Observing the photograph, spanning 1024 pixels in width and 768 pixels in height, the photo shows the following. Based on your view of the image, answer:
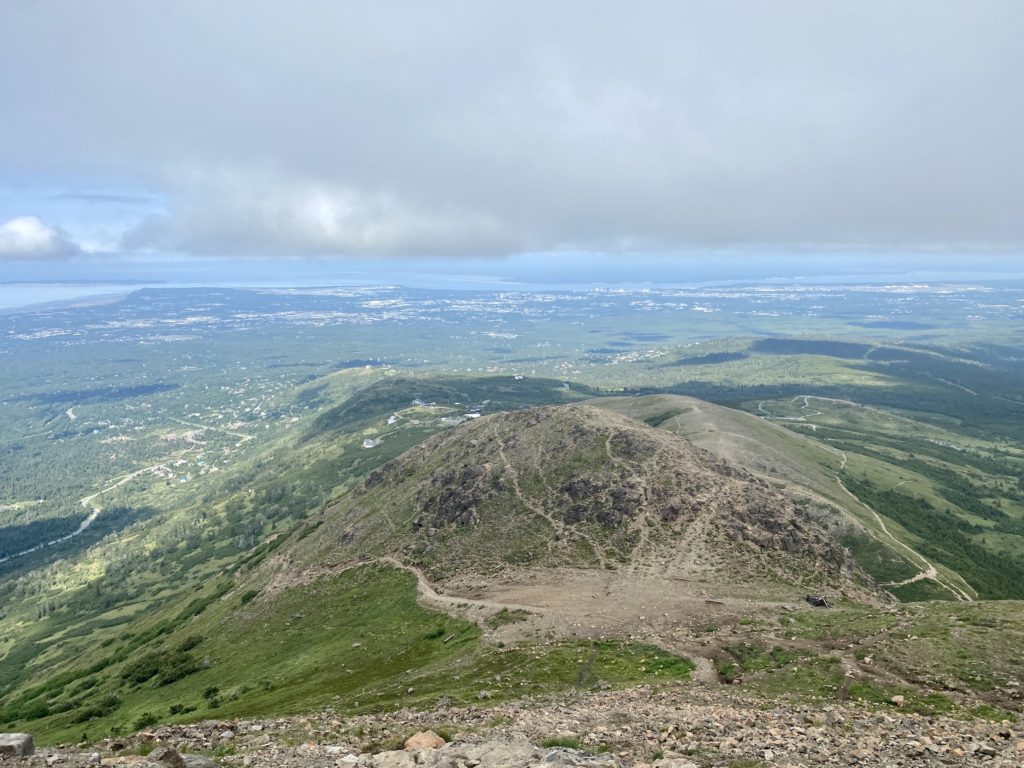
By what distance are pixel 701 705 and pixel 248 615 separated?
93143 mm

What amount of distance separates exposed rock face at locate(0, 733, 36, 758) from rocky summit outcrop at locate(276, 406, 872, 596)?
6770 cm

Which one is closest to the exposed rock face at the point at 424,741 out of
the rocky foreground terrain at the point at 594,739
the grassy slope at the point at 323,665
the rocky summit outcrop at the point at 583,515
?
the rocky foreground terrain at the point at 594,739

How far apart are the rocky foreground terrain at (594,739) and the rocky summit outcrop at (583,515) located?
44690 millimetres

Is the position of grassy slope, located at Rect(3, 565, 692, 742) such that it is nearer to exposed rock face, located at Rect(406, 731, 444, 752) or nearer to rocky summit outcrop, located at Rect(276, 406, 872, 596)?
rocky summit outcrop, located at Rect(276, 406, 872, 596)

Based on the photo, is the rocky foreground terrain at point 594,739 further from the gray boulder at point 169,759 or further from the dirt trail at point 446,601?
the dirt trail at point 446,601

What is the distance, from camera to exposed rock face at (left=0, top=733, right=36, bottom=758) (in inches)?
1121

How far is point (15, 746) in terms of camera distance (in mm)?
28719

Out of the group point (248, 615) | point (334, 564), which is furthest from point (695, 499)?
point (248, 615)

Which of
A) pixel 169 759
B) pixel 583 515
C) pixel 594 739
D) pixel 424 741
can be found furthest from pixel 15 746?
pixel 583 515

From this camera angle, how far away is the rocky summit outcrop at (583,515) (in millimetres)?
88188

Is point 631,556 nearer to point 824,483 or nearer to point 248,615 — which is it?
point 248,615

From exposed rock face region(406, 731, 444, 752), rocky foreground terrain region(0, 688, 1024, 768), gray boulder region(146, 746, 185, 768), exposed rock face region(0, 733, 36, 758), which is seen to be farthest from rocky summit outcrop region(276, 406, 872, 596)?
exposed rock face region(0, 733, 36, 758)

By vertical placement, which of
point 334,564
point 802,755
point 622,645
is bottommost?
point 334,564

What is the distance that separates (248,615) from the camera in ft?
350
